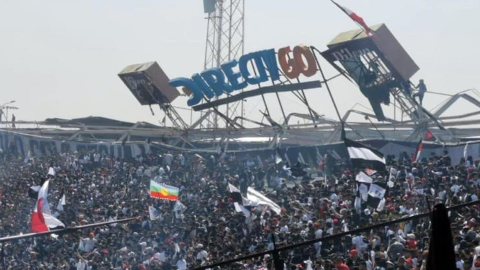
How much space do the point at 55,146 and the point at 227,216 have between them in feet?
70.8

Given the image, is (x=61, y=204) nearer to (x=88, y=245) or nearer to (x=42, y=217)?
(x=88, y=245)

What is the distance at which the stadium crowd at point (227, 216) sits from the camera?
14.0 meters

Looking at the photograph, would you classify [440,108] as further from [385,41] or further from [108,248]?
[108,248]

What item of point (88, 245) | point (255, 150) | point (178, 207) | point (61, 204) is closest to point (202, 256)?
point (88, 245)

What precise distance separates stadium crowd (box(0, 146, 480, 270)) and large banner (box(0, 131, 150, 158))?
1.38 meters

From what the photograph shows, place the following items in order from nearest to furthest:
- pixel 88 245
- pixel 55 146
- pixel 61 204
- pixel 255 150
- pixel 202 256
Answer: pixel 202 256
pixel 88 245
pixel 61 204
pixel 255 150
pixel 55 146

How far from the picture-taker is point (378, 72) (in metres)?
26.3

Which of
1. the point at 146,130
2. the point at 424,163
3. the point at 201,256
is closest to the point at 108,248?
the point at 201,256

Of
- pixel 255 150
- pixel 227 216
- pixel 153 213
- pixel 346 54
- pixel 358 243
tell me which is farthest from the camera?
pixel 255 150

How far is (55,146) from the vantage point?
40500mm

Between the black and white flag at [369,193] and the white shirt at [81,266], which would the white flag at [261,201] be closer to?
the black and white flag at [369,193]

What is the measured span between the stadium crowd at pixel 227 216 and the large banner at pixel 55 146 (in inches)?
54.4

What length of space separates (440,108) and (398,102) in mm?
1357

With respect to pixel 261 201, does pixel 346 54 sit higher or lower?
higher
